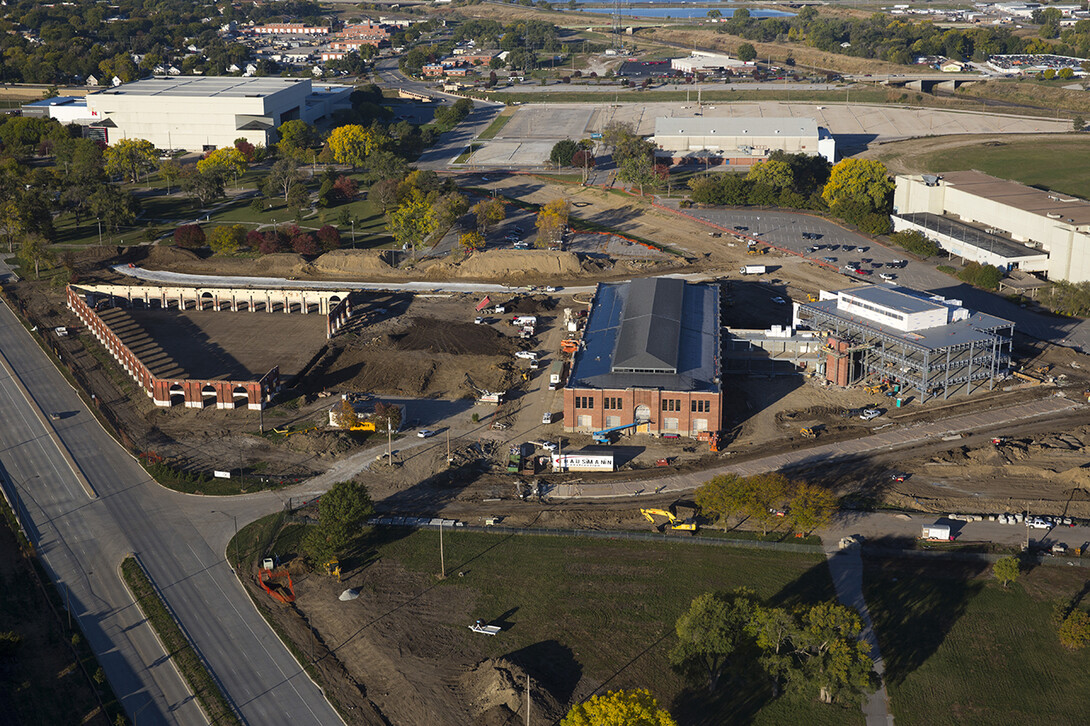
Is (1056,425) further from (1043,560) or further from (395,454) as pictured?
(395,454)

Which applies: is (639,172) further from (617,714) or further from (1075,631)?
(617,714)

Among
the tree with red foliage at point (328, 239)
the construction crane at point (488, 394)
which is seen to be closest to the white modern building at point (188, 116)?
the tree with red foliage at point (328, 239)

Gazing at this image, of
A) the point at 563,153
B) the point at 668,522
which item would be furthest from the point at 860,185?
the point at 668,522

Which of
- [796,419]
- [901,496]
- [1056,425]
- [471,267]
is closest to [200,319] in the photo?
[471,267]

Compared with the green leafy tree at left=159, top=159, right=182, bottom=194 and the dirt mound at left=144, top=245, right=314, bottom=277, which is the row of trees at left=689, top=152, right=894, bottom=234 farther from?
the green leafy tree at left=159, top=159, right=182, bottom=194

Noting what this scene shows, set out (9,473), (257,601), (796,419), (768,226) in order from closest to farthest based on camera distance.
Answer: (257,601) → (9,473) → (796,419) → (768,226)

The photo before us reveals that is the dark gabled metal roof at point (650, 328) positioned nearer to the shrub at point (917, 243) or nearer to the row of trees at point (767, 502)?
the row of trees at point (767, 502)
